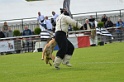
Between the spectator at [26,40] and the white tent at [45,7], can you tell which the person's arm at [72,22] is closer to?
the spectator at [26,40]

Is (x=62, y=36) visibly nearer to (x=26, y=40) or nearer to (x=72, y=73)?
(x=72, y=73)

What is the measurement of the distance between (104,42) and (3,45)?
7250mm

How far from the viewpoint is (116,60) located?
20047 millimetres

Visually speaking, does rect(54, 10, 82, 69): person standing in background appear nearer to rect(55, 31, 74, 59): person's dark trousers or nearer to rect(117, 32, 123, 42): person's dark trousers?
rect(55, 31, 74, 59): person's dark trousers

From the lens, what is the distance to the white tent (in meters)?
40.9

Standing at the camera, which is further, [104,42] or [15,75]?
[104,42]

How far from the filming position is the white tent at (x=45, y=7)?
40.9 metres

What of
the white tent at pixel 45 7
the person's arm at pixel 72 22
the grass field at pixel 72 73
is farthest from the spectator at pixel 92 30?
the person's arm at pixel 72 22

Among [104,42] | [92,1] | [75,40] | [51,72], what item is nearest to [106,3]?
[92,1]

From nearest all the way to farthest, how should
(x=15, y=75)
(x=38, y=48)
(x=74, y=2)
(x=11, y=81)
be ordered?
(x=11, y=81)
(x=15, y=75)
(x=38, y=48)
(x=74, y=2)

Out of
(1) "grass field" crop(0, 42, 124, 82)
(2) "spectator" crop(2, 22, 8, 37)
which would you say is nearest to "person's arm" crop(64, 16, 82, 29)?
(1) "grass field" crop(0, 42, 124, 82)

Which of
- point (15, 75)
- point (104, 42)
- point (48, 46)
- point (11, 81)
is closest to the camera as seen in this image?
point (11, 81)

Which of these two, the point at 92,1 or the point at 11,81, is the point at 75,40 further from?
the point at 11,81

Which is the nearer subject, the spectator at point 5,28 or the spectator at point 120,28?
the spectator at point 5,28
